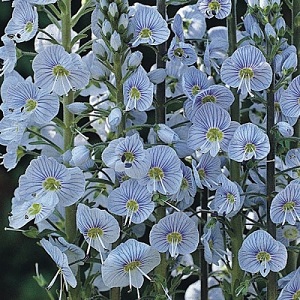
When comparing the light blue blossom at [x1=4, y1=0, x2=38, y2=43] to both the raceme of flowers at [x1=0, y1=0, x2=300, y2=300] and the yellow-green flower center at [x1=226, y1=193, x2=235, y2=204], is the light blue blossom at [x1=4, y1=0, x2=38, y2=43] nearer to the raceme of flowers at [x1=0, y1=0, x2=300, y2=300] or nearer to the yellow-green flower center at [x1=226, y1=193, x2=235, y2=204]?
the raceme of flowers at [x1=0, y1=0, x2=300, y2=300]

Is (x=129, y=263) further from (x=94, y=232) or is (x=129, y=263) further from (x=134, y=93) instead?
(x=134, y=93)

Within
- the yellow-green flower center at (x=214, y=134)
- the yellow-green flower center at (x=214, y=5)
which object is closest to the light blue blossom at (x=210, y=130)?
the yellow-green flower center at (x=214, y=134)

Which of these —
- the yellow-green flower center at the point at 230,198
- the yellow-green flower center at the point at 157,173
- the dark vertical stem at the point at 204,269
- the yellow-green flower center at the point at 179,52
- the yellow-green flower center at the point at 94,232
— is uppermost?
the yellow-green flower center at the point at 179,52

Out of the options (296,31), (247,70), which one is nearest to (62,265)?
(247,70)

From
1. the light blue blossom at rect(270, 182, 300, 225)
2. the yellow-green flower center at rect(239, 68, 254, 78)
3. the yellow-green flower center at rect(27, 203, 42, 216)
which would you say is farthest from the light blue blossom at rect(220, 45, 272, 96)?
the yellow-green flower center at rect(27, 203, 42, 216)

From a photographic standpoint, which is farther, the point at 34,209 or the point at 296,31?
the point at 296,31

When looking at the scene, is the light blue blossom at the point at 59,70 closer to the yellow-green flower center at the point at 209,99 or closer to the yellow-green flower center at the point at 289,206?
the yellow-green flower center at the point at 209,99
